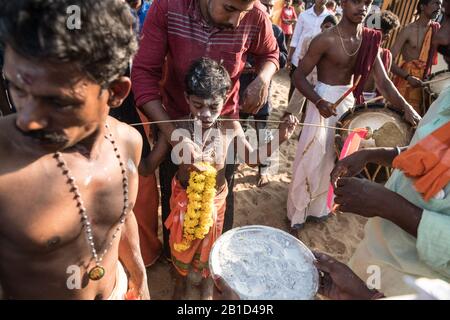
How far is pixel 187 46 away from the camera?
2.58 meters

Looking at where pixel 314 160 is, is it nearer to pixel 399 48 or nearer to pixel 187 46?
pixel 187 46

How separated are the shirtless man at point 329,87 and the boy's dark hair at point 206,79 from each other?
56.7 inches

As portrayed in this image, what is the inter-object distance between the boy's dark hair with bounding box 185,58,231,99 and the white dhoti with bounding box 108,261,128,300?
49.2 inches

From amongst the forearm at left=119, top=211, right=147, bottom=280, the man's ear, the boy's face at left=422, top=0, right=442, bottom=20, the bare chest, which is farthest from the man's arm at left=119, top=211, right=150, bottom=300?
the boy's face at left=422, top=0, right=442, bottom=20

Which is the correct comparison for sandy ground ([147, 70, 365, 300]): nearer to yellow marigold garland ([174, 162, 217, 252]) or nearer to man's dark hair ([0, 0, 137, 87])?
yellow marigold garland ([174, 162, 217, 252])

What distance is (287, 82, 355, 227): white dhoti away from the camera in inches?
151

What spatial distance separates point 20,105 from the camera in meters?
1.18

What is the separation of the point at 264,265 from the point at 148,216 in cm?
168

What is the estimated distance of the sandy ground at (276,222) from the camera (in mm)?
3430

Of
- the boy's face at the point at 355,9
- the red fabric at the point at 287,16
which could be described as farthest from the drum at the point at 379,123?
the red fabric at the point at 287,16

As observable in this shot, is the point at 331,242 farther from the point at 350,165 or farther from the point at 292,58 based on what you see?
the point at 292,58

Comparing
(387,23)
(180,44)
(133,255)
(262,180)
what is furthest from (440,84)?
(133,255)

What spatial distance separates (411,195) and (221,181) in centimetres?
146
